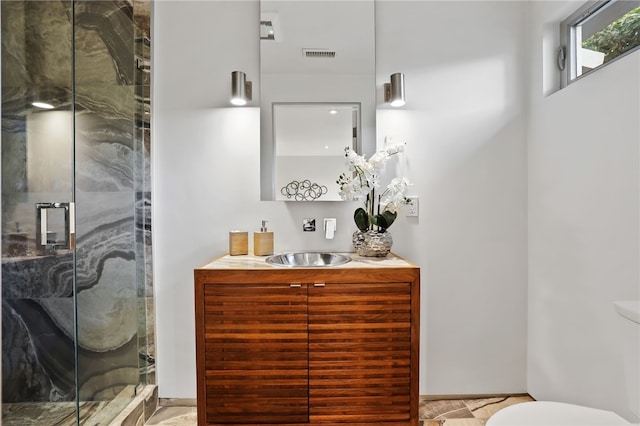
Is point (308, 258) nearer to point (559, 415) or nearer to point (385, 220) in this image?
point (385, 220)

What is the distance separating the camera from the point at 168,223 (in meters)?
2.07

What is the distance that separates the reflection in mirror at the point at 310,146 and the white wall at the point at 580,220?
3.31 feet

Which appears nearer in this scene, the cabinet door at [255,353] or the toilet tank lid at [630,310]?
the toilet tank lid at [630,310]

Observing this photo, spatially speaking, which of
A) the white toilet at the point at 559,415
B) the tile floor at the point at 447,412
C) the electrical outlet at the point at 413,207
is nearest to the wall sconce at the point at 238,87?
the electrical outlet at the point at 413,207

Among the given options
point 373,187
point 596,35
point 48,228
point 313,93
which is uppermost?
point 596,35

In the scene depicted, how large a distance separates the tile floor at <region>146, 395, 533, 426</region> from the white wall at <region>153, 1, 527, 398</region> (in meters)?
0.07

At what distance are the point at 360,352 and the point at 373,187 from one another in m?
0.85

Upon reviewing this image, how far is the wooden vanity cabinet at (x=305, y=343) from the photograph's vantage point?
158 cm

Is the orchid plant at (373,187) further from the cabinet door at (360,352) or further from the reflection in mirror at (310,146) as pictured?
the cabinet door at (360,352)

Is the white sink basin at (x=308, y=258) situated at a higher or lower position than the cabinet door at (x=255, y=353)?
higher

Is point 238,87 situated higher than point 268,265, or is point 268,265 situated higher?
point 238,87

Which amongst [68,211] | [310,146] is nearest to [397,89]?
[310,146]

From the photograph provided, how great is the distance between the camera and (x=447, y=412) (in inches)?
Result: 76.9

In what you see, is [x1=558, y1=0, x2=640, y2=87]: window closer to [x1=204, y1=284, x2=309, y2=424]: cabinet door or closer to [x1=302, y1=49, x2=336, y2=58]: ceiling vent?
[x1=302, y1=49, x2=336, y2=58]: ceiling vent
